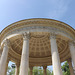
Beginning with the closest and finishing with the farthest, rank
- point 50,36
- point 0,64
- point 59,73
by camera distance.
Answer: point 59,73 → point 0,64 → point 50,36

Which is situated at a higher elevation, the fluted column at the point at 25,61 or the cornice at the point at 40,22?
the cornice at the point at 40,22

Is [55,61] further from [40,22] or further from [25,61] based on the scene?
[40,22]

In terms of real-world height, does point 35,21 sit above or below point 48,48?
above

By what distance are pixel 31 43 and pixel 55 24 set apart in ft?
61.3

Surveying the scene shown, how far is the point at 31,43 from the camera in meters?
46.2

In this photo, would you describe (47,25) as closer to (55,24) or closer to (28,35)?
(55,24)

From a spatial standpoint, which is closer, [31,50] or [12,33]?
[12,33]

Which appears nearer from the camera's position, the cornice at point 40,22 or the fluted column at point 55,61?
the fluted column at point 55,61

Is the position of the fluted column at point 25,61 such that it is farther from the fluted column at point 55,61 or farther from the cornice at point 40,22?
the fluted column at point 55,61

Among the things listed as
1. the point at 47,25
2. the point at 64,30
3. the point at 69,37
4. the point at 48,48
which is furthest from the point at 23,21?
the point at 48,48

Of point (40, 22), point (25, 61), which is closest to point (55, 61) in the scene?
point (25, 61)

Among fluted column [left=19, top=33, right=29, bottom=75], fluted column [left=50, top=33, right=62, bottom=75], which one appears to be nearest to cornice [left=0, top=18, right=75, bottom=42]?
fluted column [left=19, top=33, right=29, bottom=75]

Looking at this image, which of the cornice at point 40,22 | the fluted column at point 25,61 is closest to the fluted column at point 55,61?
the cornice at point 40,22

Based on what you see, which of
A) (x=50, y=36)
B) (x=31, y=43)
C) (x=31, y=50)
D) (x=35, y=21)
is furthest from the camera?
(x=31, y=50)
